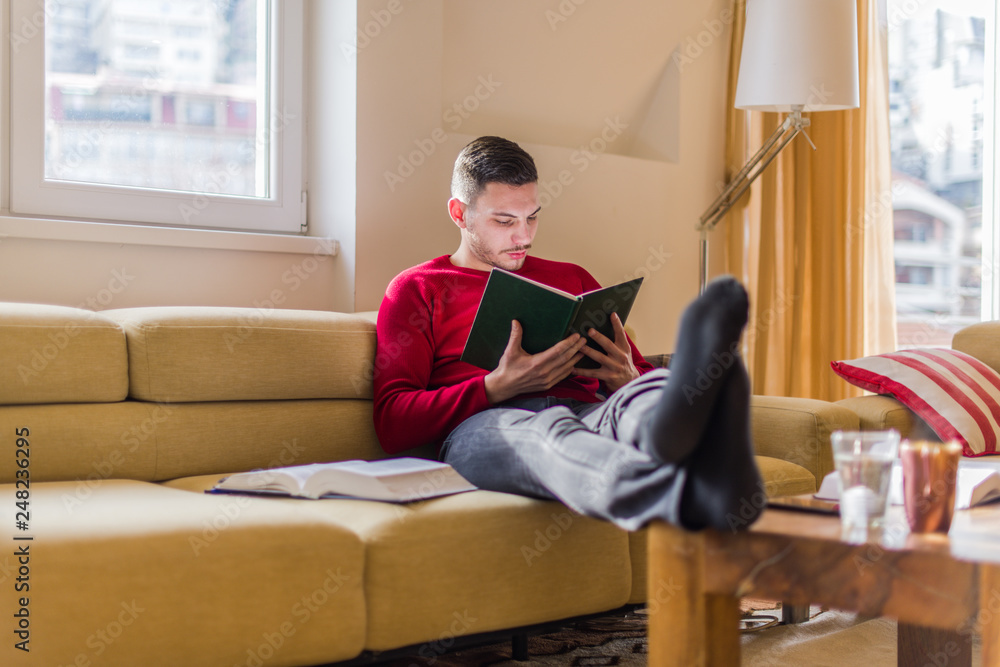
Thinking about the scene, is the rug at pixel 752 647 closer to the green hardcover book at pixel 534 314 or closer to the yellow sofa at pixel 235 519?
the yellow sofa at pixel 235 519

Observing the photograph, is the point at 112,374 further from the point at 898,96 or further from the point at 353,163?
the point at 898,96

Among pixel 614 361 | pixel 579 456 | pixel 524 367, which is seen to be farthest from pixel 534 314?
pixel 579 456

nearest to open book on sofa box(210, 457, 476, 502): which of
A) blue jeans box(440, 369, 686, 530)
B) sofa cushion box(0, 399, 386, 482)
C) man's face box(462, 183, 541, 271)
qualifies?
blue jeans box(440, 369, 686, 530)

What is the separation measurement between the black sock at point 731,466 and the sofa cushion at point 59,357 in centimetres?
116

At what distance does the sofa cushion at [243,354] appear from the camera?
1.73 meters

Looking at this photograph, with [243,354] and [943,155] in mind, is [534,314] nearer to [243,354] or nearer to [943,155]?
[243,354]

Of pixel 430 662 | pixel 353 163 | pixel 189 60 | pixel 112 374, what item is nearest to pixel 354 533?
pixel 430 662

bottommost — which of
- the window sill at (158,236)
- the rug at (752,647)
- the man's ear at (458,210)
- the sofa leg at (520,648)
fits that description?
the rug at (752,647)

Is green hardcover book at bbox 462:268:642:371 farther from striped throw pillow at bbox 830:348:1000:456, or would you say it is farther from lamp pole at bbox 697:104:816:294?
lamp pole at bbox 697:104:816:294

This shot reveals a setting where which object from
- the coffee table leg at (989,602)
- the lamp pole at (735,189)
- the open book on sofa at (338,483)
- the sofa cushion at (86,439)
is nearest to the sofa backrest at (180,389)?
the sofa cushion at (86,439)

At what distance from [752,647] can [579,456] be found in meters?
0.81

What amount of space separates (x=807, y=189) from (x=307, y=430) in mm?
2201

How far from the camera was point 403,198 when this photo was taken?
2.47m

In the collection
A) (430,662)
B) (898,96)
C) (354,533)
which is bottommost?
(430,662)
